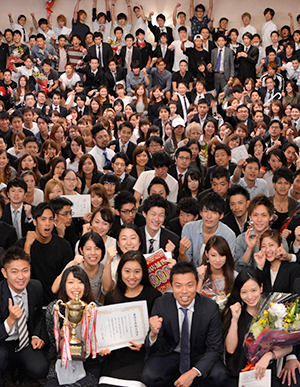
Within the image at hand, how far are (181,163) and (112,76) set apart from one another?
5.26 metres

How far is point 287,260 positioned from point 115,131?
462 centimetres

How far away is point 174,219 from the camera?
4832 millimetres

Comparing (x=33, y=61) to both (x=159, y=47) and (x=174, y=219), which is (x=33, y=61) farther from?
(x=174, y=219)

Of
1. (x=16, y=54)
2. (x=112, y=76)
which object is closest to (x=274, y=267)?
(x=112, y=76)

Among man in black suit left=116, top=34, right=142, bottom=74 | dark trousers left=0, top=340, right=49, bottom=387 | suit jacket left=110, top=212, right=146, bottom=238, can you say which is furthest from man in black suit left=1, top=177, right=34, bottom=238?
man in black suit left=116, top=34, right=142, bottom=74

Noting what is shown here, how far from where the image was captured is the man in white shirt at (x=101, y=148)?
644cm

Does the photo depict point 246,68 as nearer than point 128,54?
Yes

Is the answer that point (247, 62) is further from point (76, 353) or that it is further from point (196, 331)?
point (76, 353)

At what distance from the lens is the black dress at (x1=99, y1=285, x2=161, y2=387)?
3.28 meters

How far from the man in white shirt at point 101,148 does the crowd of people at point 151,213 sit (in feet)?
0.06

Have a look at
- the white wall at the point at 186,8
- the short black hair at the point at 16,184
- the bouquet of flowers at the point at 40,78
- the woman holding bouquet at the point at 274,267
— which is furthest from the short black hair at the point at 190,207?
the white wall at the point at 186,8

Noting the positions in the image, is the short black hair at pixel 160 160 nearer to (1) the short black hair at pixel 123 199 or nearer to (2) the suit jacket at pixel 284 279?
(1) the short black hair at pixel 123 199

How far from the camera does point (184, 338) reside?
3230 mm

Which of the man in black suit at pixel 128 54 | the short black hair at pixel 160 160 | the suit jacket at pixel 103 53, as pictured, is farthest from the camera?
the man in black suit at pixel 128 54
